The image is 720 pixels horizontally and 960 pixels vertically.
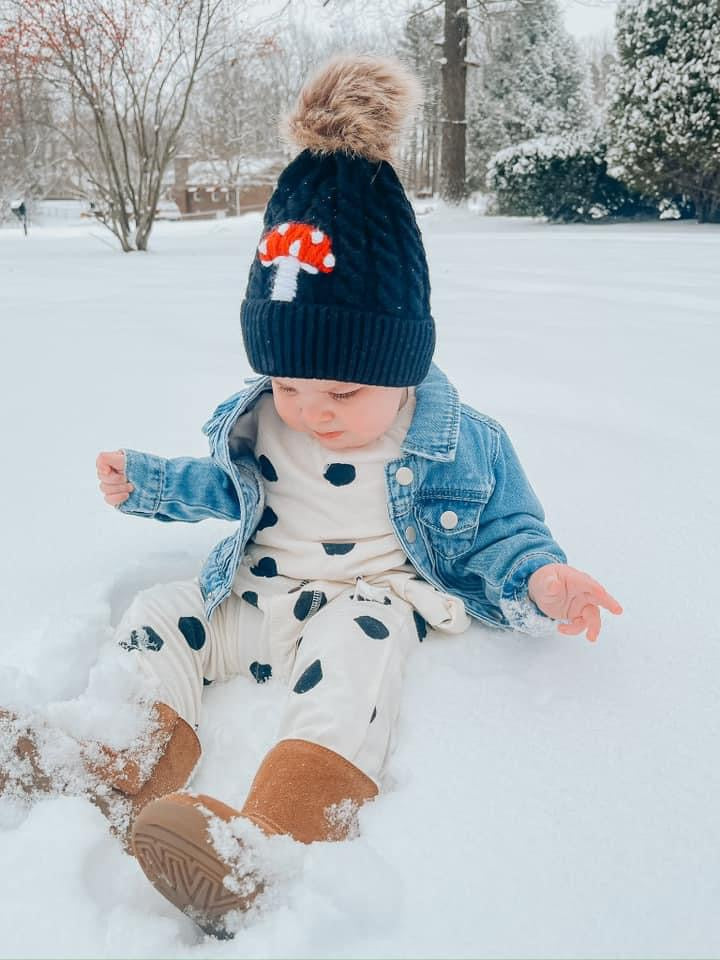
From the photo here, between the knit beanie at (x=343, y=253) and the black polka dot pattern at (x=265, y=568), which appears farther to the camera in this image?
the black polka dot pattern at (x=265, y=568)

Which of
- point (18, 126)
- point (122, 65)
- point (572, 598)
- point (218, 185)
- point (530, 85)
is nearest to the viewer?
point (572, 598)

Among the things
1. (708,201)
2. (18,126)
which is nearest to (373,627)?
(708,201)

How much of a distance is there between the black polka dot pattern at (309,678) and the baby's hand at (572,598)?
0.99 feet

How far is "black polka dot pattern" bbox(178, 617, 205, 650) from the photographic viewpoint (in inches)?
43.0

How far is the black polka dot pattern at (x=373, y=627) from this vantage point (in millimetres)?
1004

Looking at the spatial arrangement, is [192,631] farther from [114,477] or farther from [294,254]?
[294,254]

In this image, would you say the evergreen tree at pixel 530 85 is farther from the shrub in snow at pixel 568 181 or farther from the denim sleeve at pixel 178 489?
the denim sleeve at pixel 178 489

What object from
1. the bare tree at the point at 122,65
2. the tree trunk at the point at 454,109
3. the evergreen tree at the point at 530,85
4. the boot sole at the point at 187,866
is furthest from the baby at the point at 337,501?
the evergreen tree at the point at 530,85

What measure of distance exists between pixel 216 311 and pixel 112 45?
4.57m

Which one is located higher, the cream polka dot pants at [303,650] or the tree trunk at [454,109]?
the tree trunk at [454,109]

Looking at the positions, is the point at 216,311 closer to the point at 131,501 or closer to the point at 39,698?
the point at 131,501

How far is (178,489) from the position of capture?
1240mm

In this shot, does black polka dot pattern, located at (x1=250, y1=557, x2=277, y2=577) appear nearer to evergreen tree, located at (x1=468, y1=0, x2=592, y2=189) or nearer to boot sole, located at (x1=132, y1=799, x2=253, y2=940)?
boot sole, located at (x1=132, y1=799, x2=253, y2=940)

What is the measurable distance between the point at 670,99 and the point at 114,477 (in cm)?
848
